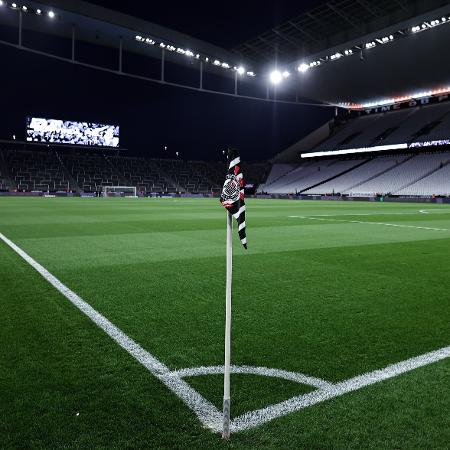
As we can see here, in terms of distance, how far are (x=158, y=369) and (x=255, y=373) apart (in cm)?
68

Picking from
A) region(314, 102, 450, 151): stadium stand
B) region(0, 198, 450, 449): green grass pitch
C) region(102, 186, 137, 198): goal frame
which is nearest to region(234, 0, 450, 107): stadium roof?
region(314, 102, 450, 151): stadium stand

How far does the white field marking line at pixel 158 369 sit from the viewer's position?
243 centimetres

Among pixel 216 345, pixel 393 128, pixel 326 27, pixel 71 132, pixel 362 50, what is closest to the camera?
pixel 216 345

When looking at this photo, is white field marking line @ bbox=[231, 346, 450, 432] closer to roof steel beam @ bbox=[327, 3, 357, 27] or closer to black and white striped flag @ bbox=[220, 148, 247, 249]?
black and white striped flag @ bbox=[220, 148, 247, 249]

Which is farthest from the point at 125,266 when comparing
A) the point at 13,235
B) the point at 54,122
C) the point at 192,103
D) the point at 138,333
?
the point at 192,103

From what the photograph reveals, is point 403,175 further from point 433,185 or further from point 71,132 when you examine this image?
point 71,132

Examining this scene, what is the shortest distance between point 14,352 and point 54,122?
56702 millimetres

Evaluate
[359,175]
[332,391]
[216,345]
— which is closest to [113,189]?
[359,175]

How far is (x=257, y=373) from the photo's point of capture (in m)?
2.99

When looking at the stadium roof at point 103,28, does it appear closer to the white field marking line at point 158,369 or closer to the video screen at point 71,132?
the video screen at point 71,132

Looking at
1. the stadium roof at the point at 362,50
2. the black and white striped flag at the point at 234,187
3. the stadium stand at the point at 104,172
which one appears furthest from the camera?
the stadium stand at the point at 104,172

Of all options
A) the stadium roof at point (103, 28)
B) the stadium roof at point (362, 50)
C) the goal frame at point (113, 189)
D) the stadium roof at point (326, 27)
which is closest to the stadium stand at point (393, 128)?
the stadium roof at point (362, 50)

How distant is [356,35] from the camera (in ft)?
116

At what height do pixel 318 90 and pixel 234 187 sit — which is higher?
pixel 318 90
